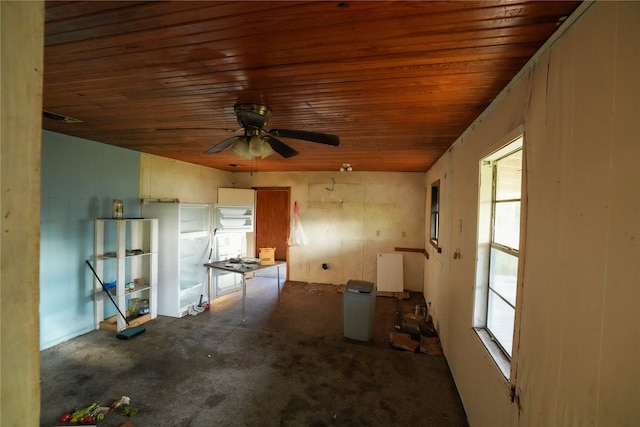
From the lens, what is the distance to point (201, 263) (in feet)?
15.7

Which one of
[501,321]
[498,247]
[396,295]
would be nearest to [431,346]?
[501,321]

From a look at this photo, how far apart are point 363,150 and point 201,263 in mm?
3354

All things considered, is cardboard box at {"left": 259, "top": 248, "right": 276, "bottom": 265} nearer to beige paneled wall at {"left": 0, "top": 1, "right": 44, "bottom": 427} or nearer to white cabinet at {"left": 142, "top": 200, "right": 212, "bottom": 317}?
white cabinet at {"left": 142, "top": 200, "right": 212, "bottom": 317}

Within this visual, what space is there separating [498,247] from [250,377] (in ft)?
8.35

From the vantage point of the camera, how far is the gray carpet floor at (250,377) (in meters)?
2.26

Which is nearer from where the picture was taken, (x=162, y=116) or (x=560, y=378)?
(x=560, y=378)

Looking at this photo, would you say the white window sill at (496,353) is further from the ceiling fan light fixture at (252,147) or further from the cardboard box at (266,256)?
the cardboard box at (266,256)

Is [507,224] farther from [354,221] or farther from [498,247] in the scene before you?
[354,221]

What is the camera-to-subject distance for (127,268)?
4086 mm

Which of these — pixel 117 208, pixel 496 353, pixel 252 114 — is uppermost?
pixel 252 114

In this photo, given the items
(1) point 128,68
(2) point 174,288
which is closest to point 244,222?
(2) point 174,288

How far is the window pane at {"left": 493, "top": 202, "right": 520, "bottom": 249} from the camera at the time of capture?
1.71 m

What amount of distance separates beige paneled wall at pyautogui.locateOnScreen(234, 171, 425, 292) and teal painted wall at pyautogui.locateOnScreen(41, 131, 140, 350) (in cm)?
317

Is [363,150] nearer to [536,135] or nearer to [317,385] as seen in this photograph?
[536,135]
